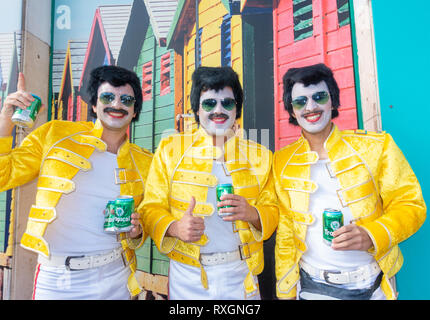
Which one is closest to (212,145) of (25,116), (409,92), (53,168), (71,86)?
(53,168)

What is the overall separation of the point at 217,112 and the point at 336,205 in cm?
101

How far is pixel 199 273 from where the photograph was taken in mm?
1707

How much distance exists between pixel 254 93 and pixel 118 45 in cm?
201

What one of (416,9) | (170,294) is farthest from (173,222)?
(416,9)

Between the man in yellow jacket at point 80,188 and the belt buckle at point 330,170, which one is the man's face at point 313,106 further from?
the man in yellow jacket at point 80,188

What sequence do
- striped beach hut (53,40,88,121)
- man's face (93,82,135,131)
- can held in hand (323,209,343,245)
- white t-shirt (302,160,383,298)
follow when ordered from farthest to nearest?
1. striped beach hut (53,40,88,121)
2. man's face (93,82,135,131)
3. white t-shirt (302,160,383,298)
4. can held in hand (323,209,343,245)

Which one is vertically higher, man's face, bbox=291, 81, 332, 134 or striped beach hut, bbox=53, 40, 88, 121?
striped beach hut, bbox=53, 40, 88, 121

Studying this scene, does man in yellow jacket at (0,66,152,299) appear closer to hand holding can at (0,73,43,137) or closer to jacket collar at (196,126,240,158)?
hand holding can at (0,73,43,137)

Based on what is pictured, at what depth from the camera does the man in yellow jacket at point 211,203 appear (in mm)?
1684

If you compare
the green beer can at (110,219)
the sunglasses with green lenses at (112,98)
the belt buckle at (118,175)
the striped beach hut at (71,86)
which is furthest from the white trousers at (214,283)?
the striped beach hut at (71,86)

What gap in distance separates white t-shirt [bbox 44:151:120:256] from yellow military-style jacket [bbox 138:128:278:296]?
0.99ft

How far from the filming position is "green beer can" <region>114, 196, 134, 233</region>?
5.25ft

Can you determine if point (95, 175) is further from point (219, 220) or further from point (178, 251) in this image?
point (219, 220)

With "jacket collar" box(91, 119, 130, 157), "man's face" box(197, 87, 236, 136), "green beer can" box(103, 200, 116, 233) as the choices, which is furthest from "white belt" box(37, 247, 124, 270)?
"man's face" box(197, 87, 236, 136)
